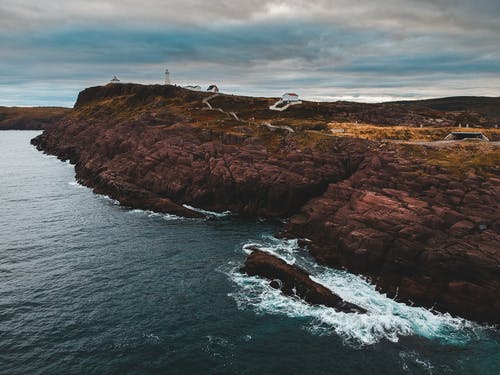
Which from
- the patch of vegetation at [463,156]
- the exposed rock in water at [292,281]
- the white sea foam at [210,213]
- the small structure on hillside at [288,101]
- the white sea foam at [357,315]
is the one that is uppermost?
the small structure on hillside at [288,101]

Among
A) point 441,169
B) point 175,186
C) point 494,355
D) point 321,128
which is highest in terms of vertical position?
point 321,128

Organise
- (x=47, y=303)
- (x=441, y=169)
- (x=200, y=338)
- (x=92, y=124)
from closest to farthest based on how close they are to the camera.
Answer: (x=200, y=338) < (x=47, y=303) < (x=441, y=169) < (x=92, y=124)

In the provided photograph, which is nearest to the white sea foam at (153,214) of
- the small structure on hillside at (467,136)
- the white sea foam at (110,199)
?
the white sea foam at (110,199)

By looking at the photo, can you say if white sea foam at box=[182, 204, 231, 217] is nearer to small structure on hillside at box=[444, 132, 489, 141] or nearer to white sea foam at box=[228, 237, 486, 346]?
white sea foam at box=[228, 237, 486, 346]

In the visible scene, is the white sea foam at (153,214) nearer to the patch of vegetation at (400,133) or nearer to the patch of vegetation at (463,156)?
the patch of vegetation at (400,133)

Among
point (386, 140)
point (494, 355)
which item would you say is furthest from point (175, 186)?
point (494, 355)

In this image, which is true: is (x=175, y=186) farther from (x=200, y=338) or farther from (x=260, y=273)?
(x=200, y=338)

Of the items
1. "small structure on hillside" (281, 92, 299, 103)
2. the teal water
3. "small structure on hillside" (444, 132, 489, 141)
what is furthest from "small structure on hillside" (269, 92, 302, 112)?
the teal water
